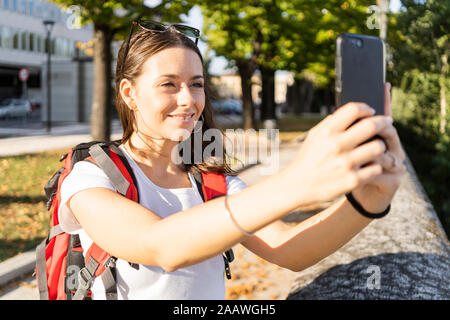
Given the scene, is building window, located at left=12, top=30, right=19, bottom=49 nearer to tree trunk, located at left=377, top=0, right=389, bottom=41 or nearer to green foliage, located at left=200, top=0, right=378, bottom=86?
green foliage, located at left=200, top=0, right=378, bottom=86

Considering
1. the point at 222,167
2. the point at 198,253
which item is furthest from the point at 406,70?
the point at 198,253

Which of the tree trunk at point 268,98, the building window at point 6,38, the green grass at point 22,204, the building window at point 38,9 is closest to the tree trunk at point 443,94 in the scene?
the green grass at point 22,204

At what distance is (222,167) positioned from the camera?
79.2 inches

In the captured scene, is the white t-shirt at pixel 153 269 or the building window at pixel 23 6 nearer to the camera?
the white t-shirt at pixel 153 269

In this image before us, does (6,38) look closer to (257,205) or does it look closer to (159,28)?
(159,28)

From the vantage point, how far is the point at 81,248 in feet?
Answer: 5.67

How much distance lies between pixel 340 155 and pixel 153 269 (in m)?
0.90

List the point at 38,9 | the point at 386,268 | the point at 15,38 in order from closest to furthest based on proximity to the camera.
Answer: the point at 386,268
the point at 15,38
the point at 38,9

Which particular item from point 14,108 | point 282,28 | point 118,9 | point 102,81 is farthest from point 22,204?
point 14,108

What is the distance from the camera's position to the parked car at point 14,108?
3844cm

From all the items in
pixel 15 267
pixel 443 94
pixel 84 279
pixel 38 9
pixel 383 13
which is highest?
pixel 38 9

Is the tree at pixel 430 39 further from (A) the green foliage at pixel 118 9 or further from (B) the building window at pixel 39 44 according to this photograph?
(B) the building window at pixel 39 44

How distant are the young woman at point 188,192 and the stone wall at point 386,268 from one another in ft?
3.35

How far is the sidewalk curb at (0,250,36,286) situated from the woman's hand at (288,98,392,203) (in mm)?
5177
